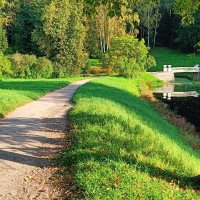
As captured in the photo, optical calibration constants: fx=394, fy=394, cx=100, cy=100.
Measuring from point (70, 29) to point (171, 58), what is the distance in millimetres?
33913

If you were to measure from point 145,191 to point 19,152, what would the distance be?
4531 mm

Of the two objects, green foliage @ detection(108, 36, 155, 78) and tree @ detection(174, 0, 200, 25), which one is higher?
tree @ detection(174, 0, 200, 25)

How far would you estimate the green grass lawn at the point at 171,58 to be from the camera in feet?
263

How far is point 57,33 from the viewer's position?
5900cm

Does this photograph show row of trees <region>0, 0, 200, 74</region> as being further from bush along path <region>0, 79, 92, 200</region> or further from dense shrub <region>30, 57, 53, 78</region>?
bush along path <region>0, 79, 92, 200</region>

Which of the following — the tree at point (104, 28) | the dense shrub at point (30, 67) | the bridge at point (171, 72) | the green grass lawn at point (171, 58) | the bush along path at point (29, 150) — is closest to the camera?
the bush along path at point (29, 150)

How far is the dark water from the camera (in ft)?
101

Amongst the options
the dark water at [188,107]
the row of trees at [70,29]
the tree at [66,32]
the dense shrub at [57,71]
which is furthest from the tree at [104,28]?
the dark water at [188,107]

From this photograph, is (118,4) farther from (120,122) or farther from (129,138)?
(120,122)

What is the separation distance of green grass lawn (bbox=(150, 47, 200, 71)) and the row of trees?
8.57ft

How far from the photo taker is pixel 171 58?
86.2 metres

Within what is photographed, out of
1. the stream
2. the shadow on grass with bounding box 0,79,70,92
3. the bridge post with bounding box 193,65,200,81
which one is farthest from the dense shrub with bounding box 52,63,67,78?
the bridge post with bounding box 193,65,200,81

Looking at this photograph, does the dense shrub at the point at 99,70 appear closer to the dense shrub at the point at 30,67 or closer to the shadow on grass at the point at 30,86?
the dense shrub at the point at 30,67

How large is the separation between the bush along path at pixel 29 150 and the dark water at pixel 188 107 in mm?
12559
